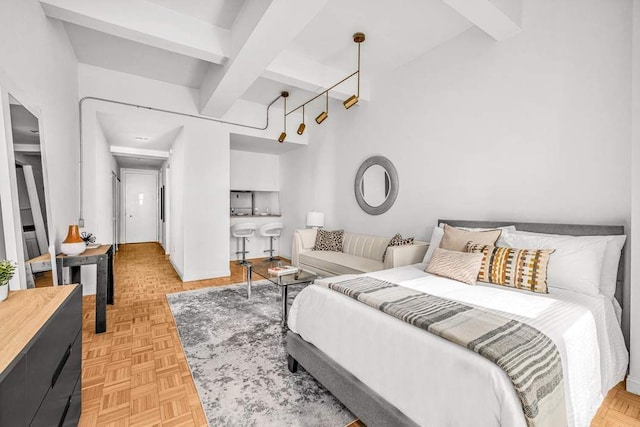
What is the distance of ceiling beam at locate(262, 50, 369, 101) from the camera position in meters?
3.38

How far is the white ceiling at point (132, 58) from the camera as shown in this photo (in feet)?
10.5

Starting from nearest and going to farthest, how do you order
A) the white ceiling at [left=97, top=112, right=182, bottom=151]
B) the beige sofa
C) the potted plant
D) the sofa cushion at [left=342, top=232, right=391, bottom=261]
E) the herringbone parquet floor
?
the potted plant < the herringbone parquet floor < the beige sofa < the sofa cushion at [left=342, top=232, right=391, bottom=261] < the white ceiling at [left=97, top=112, right=182, bottom=151]

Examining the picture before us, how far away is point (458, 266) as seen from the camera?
229cm

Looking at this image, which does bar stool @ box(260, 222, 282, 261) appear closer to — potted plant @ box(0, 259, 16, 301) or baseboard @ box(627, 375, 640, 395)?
potted plant @ box(0, 259, 16, 301)

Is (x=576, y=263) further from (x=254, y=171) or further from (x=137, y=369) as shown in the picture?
(x=254, y=171)

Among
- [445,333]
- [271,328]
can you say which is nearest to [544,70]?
[445,333]

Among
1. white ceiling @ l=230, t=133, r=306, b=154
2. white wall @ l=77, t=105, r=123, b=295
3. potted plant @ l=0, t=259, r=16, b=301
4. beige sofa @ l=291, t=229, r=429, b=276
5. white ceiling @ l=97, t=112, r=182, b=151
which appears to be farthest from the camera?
white ceiling @ l=230, t=133, r=306, b=154

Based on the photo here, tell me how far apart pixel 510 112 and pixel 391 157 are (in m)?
1.50

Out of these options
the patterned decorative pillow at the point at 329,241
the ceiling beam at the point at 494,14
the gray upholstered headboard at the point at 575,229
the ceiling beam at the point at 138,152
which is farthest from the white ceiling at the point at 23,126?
the ceiling beam at the point at 138,152

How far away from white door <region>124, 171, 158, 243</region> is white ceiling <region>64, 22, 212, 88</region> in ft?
18.5

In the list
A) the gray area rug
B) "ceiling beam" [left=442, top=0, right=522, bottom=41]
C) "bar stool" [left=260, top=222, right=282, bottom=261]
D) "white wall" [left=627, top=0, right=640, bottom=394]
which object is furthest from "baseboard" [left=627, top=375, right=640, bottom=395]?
"bar stool" [left=260, top=222, right=282, bottom=261]

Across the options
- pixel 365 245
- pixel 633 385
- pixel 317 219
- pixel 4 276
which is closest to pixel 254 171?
pixel 317 219

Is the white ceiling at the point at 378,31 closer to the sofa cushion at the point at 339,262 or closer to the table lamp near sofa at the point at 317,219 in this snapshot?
the table lamp near sofa at the point at 317,219

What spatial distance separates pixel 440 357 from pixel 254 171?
19.1 ft
